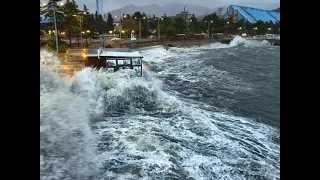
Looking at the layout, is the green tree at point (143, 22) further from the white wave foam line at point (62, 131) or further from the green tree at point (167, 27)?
the white wave foam line at point (62, 131)

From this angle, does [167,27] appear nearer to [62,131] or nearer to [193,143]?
[193,143]

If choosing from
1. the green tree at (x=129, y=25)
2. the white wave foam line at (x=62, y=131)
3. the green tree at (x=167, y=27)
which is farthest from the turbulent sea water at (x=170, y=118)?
the green tree at (x=129, y=25)

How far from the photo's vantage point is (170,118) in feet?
11.0

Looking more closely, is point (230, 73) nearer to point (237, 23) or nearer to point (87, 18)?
point (237, 23)

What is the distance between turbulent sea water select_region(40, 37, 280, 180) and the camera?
2.47 meters

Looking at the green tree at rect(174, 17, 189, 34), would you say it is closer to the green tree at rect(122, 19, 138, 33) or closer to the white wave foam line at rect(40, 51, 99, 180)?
the green tree at rect(122, 19, 138, 33)

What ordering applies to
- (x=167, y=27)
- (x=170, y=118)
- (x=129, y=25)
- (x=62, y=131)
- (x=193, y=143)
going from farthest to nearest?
(x=167, y=27) → (x=129, y=25) → (x=170, y=118) → (x=193, y=143) → (x=62, y=131)

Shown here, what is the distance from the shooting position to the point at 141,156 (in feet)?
8.62

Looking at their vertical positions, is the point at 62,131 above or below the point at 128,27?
below

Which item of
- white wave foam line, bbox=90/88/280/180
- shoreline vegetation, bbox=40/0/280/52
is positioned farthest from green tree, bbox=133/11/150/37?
white wave foam line, bbox=90/88/280/180

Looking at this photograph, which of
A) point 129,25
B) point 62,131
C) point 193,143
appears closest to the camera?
point 62,131

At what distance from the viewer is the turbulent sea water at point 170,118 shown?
2474mm

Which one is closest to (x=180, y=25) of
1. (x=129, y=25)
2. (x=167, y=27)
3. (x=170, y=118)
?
(x=167, y=27)
